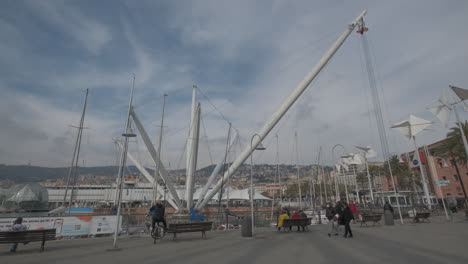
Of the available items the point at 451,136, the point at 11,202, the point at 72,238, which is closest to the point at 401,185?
the point at 451,136

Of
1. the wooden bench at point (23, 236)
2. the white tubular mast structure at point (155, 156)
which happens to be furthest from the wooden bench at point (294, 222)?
the white tubular mast structure at point (155, 156)

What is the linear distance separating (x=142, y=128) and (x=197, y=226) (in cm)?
1931

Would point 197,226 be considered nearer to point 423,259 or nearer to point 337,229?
point 337,229

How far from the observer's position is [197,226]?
13.5m

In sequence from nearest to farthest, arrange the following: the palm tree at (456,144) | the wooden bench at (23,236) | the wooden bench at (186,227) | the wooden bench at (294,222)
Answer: the wooden bench at (23,236) → the wooden bench at (186,227) → the wooden bench at (294,222) → the palm tree at (456,144)

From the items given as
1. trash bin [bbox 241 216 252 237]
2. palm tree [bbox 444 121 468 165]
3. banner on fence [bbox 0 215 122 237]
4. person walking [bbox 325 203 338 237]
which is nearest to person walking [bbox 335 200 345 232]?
person walking [bbox 325 203 338 237]

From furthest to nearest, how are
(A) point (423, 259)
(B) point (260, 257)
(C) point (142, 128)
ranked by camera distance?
1. (C) point (142, 128)
2. (B) point (260, 257)
3. (A) point (423, 259)

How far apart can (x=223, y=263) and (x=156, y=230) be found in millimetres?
6131

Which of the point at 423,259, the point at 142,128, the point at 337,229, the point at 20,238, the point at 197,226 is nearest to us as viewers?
the point at 423,259

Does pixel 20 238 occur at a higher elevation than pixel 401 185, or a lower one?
lower

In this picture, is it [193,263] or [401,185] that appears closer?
[193,263]

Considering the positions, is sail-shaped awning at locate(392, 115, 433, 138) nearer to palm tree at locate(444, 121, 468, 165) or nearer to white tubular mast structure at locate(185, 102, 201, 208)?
palm tree at locate(444, 121, 468, 165)

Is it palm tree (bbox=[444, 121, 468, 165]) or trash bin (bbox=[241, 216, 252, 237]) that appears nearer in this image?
trash bin (bbox=[241, 216, 252, 237])

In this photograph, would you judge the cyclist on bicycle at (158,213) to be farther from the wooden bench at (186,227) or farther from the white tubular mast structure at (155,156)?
the white tubular mast structure at (155,156)
